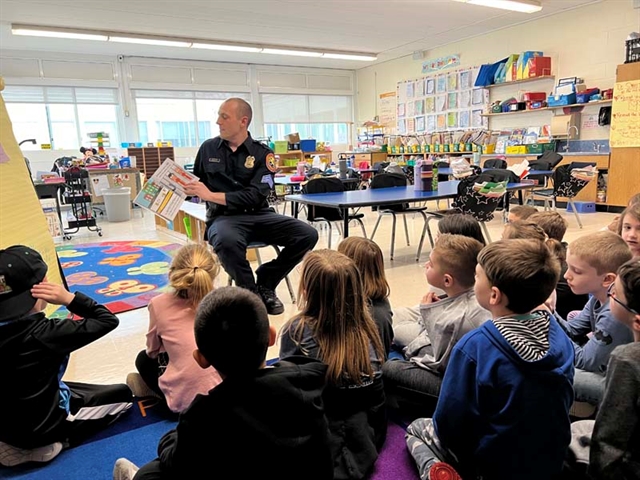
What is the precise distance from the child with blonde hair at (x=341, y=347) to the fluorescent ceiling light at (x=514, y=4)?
6205 millimetres

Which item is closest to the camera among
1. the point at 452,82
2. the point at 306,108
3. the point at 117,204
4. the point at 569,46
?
the point at 117,204

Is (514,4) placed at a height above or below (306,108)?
above

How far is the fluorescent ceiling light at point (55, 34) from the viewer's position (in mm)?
7230

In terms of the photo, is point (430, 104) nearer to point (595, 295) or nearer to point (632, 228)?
point (632, 228)

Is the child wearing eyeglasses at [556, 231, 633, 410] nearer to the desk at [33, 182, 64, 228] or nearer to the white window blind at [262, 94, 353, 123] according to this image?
the desk at [33, 182, 64, 228]

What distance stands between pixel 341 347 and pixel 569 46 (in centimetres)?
789

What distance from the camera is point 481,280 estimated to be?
131cm

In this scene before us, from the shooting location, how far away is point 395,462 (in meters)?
1.57

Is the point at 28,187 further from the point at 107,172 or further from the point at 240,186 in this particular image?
the point at 107,172

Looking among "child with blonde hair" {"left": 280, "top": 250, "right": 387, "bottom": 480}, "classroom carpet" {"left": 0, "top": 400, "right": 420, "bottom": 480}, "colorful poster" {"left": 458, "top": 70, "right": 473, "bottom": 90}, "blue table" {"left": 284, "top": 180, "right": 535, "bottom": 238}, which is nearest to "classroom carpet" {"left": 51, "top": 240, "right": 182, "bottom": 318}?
"blue table" {"left": 284, "top": 180, "right": 535, "bottom": 238}

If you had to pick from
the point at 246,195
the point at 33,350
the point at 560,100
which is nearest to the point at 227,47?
the point at 560,100

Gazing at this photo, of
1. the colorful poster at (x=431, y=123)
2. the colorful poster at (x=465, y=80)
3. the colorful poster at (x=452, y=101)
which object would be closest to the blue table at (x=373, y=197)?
the colorful poster at (x=465, y=80)

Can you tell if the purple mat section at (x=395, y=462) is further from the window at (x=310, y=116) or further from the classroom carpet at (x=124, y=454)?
the window at (x=310, y=116)

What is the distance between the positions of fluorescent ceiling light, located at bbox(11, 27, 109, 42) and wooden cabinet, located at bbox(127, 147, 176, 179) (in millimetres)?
1922
